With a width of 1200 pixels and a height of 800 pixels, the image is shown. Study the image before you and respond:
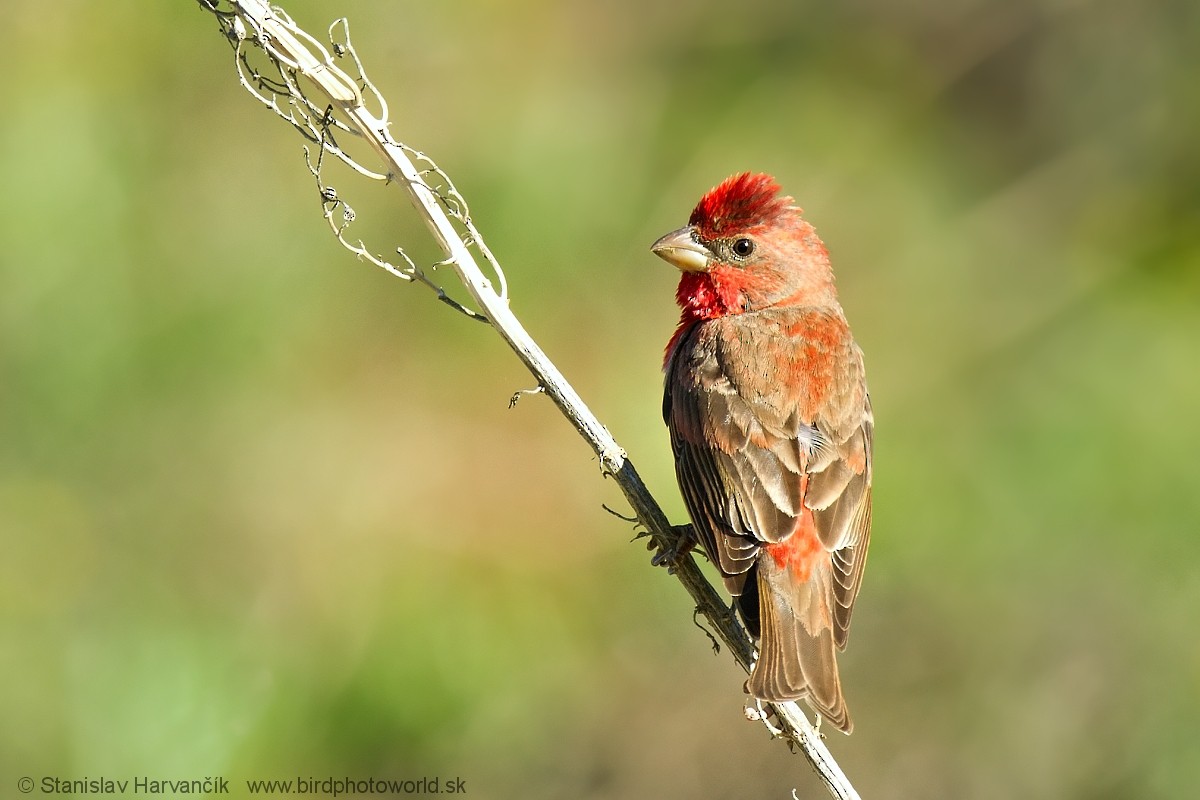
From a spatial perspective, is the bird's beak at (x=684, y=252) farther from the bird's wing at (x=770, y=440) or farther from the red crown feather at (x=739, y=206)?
the bird's wing at (x=770, y=440)

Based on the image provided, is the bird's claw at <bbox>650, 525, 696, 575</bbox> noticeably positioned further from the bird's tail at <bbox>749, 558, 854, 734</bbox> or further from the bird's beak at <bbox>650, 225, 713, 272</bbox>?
the bird's beak at <bbox>650, 225, 713, 272</bbox>

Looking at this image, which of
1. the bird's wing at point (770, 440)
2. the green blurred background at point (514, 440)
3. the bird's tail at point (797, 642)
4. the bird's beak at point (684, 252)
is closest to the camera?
the bird's tail at point (797, 642)

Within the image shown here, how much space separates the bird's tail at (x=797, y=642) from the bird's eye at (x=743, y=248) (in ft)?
4.61

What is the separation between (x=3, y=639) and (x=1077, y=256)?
6.16 m

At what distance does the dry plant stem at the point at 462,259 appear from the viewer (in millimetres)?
3875

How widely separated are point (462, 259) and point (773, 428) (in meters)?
1.38

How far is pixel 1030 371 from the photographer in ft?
26.2

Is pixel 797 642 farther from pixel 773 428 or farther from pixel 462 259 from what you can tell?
pixel 462 259

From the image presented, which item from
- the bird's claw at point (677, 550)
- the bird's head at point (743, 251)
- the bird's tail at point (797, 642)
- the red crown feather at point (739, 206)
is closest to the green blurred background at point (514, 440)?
the bird's head at point (743, 251)

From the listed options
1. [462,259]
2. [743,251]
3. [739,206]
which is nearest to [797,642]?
[462,259]

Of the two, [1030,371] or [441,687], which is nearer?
[441,687]

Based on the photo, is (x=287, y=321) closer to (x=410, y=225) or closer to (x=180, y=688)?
(x=410, y=225)

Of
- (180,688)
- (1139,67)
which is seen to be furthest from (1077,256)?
(180,688)

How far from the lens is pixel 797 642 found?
442cm
